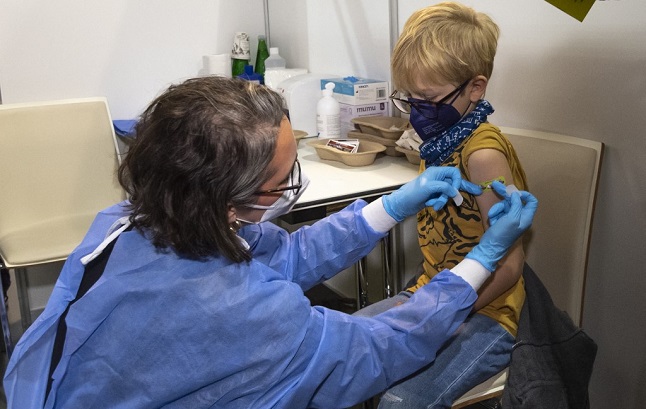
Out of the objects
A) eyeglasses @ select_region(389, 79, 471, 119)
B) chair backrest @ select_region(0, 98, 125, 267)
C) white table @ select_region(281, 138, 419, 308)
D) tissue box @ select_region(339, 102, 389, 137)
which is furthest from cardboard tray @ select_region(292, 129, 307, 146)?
eyeglasses @ select_region(389, 79, 471, 119)

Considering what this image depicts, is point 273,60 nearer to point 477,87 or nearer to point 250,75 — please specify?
point 250,75

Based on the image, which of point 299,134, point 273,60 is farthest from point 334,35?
point 299,134

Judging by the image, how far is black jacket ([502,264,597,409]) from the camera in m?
1.41

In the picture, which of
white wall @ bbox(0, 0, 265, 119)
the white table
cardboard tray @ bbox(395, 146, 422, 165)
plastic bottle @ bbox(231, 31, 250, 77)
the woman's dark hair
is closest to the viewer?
the woman's dark hair

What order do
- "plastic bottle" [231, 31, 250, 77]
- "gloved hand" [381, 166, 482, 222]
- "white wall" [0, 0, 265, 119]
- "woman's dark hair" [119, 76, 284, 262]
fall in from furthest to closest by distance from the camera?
1. "plastic bottle" [231, 31, 250, 77]
2. "white wall" [0, 0, 265, 119]
3. "gloved hand" [381, 166, 482, 222]
4. "woman's dark hair" [119, 76, 284, 262]

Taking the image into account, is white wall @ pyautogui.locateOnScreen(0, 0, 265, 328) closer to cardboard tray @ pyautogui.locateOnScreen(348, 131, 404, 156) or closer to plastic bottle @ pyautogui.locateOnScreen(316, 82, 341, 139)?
plastic bottle @ pyautogui.locateOnScreen(316, 82, 341, 139)

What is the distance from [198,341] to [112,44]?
221 centimetres

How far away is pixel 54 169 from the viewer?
266 centimetres

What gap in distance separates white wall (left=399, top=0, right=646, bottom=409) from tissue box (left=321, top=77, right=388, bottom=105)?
1.83 ft

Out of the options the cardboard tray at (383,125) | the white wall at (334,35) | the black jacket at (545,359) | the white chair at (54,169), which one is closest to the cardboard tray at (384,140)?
the cardboard tray at (383,125)

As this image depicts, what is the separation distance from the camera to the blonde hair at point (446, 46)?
142 centimetres

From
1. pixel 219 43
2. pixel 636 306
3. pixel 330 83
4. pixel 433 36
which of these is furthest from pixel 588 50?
pixel 219 43

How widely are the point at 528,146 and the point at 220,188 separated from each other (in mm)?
1007

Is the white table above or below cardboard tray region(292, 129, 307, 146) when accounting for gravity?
below
